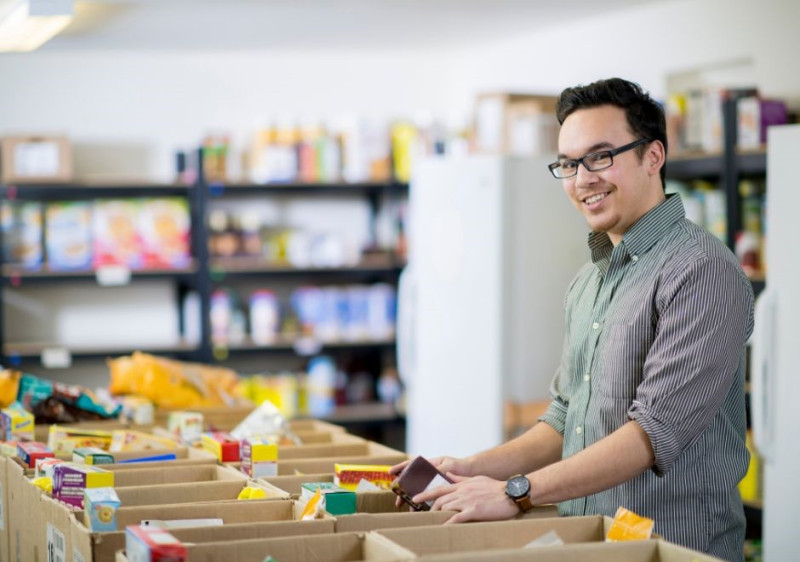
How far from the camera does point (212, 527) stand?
1888 mm

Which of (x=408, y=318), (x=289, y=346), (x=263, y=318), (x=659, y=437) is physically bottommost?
(x=289, y=346)

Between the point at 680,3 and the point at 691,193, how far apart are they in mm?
1273

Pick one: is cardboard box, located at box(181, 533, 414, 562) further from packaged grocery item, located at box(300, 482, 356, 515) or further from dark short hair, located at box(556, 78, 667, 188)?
dark short hair, located at box(556, 78, 667, 188)

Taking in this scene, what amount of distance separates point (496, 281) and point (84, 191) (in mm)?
3240

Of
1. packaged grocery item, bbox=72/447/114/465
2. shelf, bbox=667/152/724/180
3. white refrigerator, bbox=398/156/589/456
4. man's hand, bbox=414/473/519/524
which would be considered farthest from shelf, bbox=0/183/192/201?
man's hand, bbox=414/473/519/524

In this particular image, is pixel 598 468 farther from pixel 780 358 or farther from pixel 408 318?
pixel 408 318

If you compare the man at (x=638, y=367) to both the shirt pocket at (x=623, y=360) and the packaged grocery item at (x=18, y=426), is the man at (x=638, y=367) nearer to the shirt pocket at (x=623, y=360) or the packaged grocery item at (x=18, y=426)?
the shirt pocket at (x=623, y=360)

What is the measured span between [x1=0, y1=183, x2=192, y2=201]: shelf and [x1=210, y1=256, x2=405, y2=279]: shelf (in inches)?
21.5

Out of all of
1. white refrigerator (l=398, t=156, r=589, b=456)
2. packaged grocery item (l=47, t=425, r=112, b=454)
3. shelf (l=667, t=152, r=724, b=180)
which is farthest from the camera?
white refrigerator (l=398, t=156, r=589, b=456)

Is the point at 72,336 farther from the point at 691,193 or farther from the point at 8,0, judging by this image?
the point at 691,193

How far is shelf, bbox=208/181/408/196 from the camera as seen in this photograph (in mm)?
7352

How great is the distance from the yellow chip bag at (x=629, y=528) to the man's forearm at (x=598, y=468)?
0.63 feet

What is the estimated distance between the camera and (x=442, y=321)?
5.71 m

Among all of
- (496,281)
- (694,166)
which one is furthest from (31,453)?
(694,166)
